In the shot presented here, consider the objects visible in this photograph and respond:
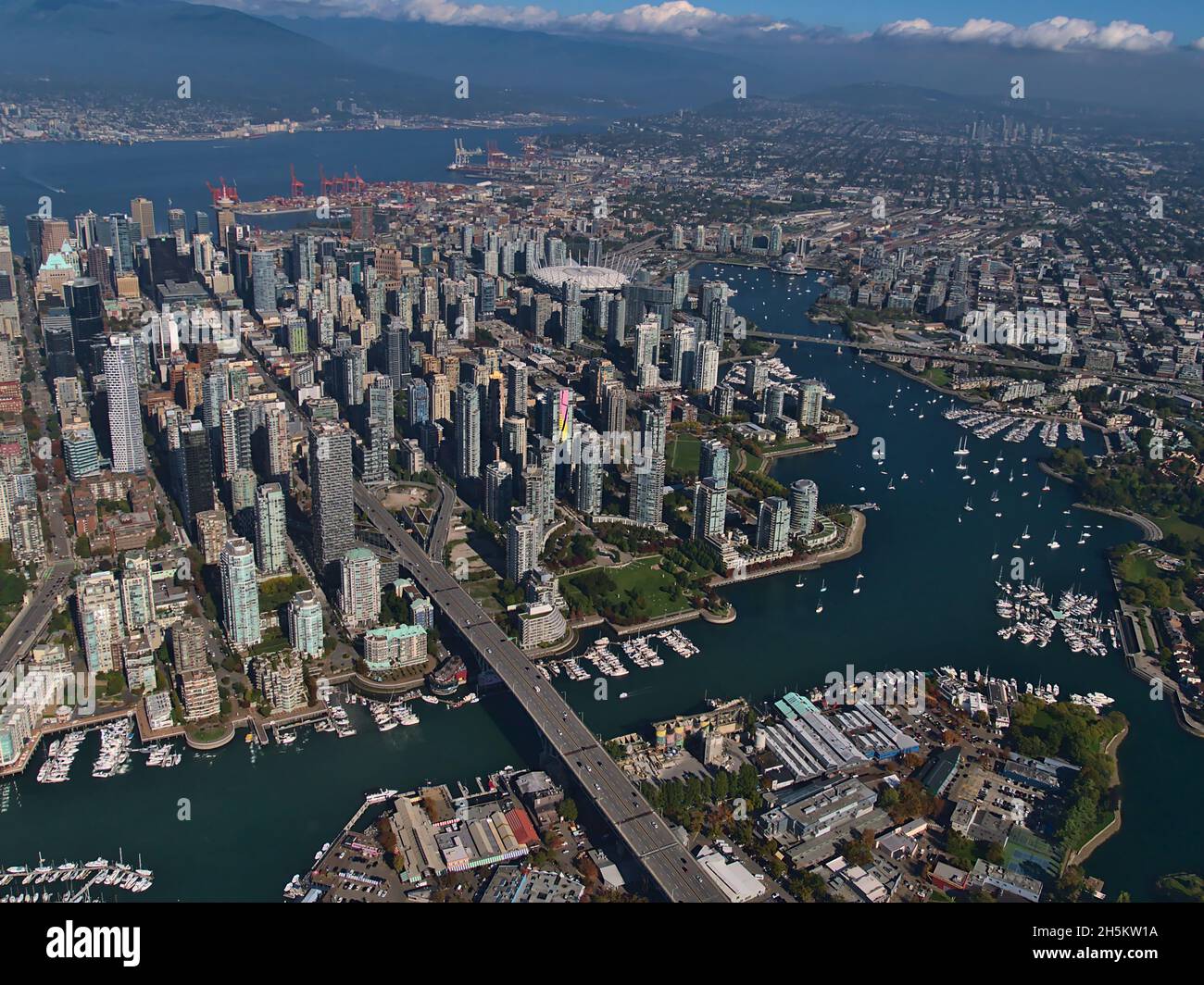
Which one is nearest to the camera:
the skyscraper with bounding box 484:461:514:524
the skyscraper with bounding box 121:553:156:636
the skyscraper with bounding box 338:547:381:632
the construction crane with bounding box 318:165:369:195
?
the skyscraper with bounding box 121:553:156:636

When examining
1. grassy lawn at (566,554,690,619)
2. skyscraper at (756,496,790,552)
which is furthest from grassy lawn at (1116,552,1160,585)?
grassy lawn at (566,554,690,619)

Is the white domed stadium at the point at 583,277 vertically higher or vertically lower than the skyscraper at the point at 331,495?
higher

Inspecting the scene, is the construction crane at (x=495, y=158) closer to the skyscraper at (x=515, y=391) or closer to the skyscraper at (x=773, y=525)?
the skyscraper at (x=515, y=391)

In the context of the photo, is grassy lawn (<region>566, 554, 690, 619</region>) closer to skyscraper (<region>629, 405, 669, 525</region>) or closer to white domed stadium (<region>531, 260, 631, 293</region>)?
skyscraper (<region>629, 405, 669, 525</region>)

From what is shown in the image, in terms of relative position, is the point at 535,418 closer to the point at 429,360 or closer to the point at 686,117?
the point at 429,360

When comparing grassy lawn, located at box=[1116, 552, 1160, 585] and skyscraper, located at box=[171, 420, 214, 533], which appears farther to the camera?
grassy lawn, located at box=[1116, 552, 1160, 585]

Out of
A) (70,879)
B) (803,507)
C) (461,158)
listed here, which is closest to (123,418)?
(70,879)

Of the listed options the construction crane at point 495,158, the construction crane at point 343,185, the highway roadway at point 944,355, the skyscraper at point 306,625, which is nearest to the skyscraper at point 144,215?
the construction crane at point 343,185
